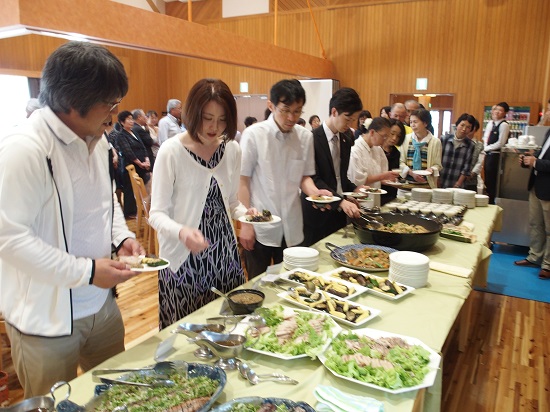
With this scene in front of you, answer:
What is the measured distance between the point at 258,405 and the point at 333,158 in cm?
201

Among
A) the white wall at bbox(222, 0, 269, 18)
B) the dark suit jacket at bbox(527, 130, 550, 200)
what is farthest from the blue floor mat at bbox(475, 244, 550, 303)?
the white wall at bbox(222, 0, 269, 18)

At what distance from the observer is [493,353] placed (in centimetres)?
273

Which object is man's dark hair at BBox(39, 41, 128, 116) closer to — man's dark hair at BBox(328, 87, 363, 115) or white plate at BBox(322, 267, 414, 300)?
white plate at BBox(322, 267, 414, 300)

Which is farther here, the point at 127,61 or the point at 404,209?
the point at 127,61

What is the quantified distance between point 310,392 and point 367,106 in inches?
328

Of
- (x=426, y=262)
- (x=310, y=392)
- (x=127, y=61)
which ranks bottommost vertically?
(x=310, y=392)

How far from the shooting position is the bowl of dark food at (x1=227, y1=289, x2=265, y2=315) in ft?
4.62

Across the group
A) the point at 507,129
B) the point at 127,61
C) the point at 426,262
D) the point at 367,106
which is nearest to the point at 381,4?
the point at 367,106

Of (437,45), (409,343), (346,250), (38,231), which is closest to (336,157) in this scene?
(346,250)

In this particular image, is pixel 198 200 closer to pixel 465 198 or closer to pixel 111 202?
pixel 111 202

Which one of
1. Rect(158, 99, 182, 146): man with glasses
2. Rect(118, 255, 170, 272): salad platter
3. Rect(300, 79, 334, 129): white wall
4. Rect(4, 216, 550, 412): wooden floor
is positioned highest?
Rect(300, 79, 334, 129): white wall

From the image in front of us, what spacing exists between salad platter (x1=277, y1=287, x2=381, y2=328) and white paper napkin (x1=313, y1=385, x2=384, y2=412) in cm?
36

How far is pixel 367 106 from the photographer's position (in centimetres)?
880

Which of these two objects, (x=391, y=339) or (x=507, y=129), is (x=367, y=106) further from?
(x=391, y=339)
